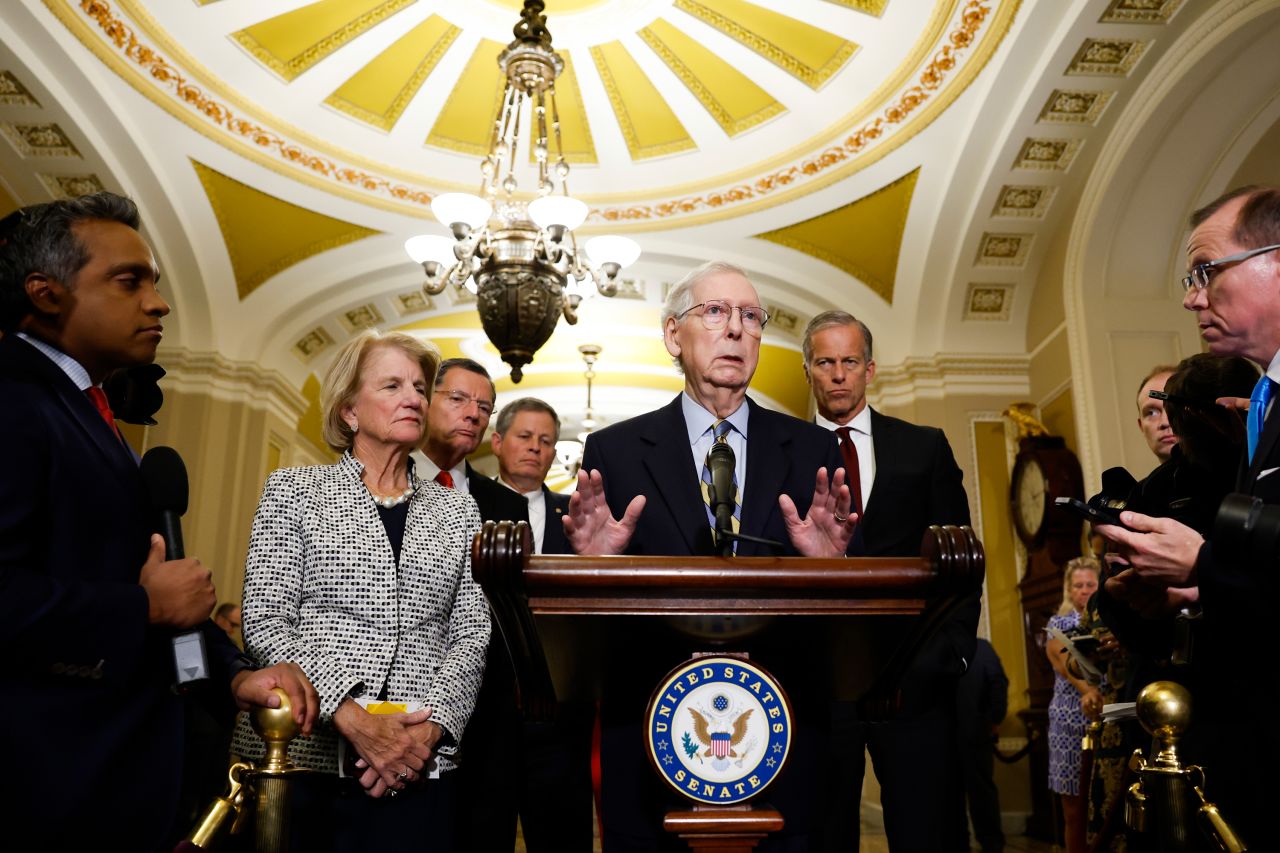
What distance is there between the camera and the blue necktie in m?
1.64

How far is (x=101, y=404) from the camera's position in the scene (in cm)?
161

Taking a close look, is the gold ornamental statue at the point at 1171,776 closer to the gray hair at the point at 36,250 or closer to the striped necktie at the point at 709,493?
the striped necktie at the point at 709,493

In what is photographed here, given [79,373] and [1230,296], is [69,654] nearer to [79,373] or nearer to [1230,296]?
[79,373]

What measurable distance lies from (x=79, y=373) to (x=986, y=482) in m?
6.97

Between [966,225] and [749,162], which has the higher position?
[749,162]

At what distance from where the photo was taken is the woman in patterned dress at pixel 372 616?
5.71 feet

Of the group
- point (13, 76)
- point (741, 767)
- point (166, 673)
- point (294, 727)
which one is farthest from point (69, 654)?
point (13, 76)

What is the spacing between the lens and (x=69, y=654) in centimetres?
130

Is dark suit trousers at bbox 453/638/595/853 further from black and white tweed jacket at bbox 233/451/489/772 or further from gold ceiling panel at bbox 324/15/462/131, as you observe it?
gold ceiling panel at bbox 324/15/462/131

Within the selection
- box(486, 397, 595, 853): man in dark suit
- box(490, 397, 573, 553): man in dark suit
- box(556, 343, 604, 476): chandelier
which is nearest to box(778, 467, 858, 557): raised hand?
box(486, 397, 595, 853): man in dark suit

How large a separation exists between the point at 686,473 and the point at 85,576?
2.91 feet

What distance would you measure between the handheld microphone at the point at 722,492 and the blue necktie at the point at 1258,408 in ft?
3.07

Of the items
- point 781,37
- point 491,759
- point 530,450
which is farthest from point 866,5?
point 491,759

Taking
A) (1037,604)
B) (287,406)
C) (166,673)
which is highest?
(287,406)
